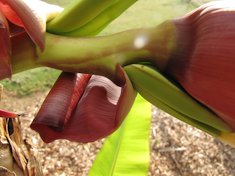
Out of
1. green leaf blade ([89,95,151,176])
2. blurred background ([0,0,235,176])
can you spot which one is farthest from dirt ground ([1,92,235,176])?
green leaf blade ([89,95,151,176])

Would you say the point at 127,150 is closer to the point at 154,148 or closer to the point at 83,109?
the point at 83,109

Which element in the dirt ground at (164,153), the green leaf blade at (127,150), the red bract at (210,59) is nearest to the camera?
the red bract at (210,59)

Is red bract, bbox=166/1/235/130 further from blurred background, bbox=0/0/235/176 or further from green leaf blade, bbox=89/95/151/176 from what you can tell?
blurred background, bbox=0/0/235/176

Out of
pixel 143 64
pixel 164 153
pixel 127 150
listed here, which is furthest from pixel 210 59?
pixel 164 153

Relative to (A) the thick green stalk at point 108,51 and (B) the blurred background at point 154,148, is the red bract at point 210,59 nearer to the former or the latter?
(A) the thick green stalk at point 108,51

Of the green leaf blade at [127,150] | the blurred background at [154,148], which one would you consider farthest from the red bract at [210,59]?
the blurred background at [154,148]
